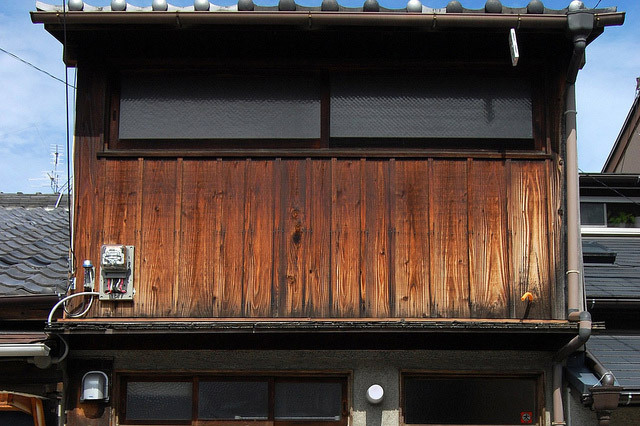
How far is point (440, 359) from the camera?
282 inches

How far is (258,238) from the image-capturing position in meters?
7.20

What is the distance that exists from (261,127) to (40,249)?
3208 millimetres

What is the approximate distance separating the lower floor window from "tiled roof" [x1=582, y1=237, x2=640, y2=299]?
3.07m

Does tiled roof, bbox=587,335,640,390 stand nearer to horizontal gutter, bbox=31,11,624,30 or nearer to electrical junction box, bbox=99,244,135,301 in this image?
horizontal gutter, bbox=31,11,624,30

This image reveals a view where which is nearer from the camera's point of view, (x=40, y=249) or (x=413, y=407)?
(x=413, y=407)

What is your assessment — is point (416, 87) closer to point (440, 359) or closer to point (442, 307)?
point (442, 307)

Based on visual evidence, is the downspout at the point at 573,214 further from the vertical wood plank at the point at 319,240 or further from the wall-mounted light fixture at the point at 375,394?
the vertical wood plank at the point at 319,240

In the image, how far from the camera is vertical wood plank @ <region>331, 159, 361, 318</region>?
23.3 feet

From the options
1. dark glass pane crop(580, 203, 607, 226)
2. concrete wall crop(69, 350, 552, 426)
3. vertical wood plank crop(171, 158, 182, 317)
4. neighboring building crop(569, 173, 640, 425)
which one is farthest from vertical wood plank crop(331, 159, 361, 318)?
dark glass pane crop(580, 203, 607, 226)

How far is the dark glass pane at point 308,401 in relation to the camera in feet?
23.6

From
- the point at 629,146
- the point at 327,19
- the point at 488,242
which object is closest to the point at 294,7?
the point at 327,19

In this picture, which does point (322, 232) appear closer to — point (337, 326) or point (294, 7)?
point (337, 326)

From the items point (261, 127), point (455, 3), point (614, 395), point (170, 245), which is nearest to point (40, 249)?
Result: point (170, 245)

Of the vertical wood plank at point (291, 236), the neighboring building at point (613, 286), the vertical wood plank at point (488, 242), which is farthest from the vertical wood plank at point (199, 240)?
the neighboring building at point (613, 286)
